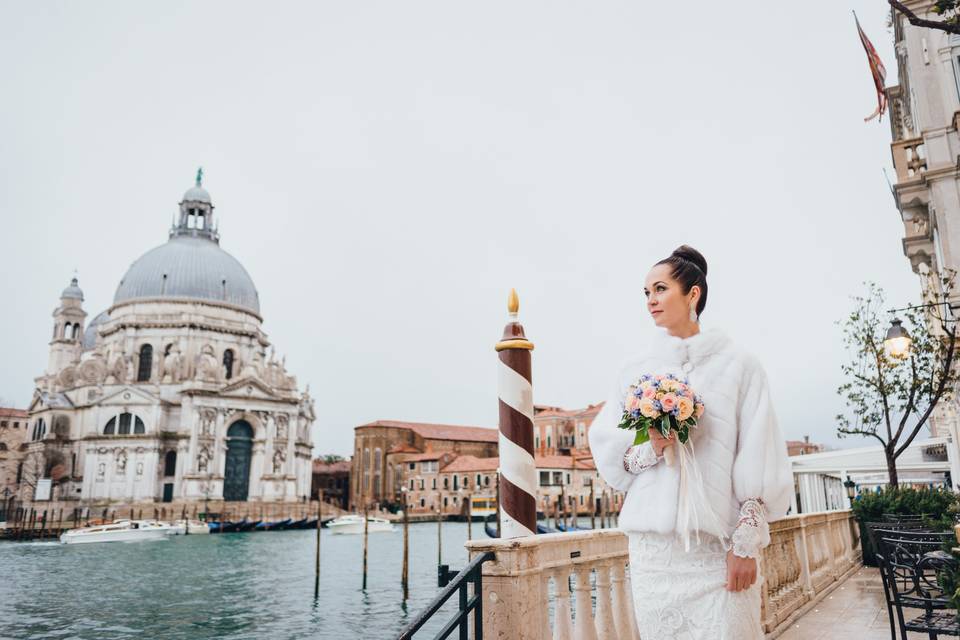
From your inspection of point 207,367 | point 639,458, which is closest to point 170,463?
point 207,367

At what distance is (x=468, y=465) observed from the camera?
202 ft

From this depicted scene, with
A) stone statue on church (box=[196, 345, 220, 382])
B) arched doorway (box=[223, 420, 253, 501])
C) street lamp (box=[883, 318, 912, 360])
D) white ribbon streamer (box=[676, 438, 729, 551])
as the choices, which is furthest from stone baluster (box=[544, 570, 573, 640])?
stone statue on church (box=[196, 345, 220, 382])

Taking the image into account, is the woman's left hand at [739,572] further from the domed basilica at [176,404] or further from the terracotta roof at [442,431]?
the terracotta roof at [442,431]

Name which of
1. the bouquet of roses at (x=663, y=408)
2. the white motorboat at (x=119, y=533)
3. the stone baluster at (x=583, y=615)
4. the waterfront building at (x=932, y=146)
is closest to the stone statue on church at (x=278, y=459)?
the white motorboat at (x=119, y=533)

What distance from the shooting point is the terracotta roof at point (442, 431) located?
231 feet

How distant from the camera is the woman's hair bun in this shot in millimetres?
2338

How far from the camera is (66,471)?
50469mm

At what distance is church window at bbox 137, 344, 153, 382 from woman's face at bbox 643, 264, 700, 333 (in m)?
60.3

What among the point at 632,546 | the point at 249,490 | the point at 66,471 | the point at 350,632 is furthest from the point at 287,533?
the point at 632,546

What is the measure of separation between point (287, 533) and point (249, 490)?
893 cm

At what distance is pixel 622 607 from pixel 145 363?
59.7 metres

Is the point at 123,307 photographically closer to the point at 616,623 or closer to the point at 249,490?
the point at 249,490

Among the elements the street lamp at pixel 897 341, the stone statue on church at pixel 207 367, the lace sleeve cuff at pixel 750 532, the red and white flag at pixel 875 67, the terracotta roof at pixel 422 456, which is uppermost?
the stone statue on church at pixel 207 367

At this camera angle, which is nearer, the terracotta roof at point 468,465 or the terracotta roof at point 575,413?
the terracotta roof at point 468,465
